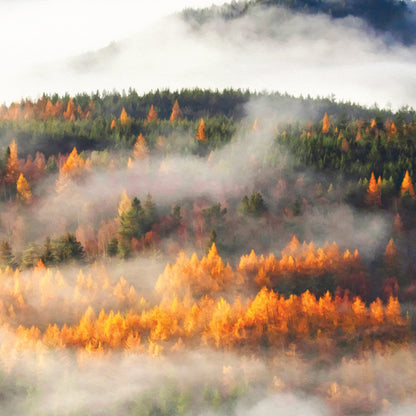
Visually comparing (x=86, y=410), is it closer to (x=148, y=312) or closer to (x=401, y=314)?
(x=148, y=312)

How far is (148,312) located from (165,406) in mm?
29367

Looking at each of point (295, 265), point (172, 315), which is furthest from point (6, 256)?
point (295, 265)

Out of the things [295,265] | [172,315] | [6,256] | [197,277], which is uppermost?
[6,256]

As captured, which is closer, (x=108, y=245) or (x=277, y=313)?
(x=277, y=313)

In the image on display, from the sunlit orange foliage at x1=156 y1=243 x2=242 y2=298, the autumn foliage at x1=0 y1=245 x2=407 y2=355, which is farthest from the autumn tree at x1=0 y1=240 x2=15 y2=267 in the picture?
the sunlit orange foliage at x1=156 y1=243 x2=242 y2=298

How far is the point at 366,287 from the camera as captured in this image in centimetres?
18262

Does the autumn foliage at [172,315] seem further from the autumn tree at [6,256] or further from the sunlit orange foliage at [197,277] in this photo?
the autumn tree at [6,256]

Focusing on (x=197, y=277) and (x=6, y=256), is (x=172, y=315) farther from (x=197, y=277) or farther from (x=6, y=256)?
(x=6, y=256)

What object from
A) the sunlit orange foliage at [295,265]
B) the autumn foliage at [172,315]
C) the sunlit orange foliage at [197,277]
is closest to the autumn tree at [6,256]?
the autumn foliage at [172,315]

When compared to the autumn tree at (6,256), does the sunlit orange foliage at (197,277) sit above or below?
below

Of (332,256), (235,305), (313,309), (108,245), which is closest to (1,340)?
(108,245)

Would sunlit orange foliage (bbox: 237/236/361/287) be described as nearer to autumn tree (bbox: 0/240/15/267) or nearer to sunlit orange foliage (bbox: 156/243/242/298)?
sunlit orange foliage (bbox: 156/243/242/298)

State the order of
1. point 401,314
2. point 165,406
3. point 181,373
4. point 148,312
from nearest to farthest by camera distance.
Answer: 1. point 165,406
2. point 181,373
3. point 148,312
4. point 401,314

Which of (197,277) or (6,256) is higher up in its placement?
(6,256)
